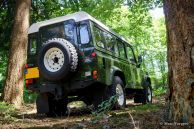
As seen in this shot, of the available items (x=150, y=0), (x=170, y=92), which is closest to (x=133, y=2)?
(x=150, y=0)

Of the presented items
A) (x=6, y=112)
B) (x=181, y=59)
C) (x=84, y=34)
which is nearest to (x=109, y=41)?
(x=84, y=34)

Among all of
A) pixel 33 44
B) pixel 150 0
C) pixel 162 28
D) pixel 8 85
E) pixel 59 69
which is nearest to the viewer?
pixel 59 69

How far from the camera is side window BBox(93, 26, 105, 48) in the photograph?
27.2 feet

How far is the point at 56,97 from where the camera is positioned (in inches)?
319

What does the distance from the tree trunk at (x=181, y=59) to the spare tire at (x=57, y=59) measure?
3.48 m

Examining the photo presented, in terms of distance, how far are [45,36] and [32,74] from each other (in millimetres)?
1011

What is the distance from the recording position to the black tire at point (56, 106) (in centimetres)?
861

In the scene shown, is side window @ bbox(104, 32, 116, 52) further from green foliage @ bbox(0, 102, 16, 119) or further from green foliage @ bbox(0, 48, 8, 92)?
green foliage @ bbox(0, 48, 8, 92)

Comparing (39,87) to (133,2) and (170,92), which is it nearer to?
(170,92)

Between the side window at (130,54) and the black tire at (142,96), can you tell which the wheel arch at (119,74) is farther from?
the black tire at (142,96)

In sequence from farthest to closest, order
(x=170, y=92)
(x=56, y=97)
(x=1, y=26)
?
1. (x=1, y=26)
2. (x=56, y=97)
3. (x=170, y=92)

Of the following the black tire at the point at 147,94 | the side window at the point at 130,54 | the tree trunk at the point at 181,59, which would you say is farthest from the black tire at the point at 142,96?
the tree trunk at the point at 181,59

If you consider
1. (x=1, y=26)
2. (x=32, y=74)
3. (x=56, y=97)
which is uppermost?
(x=1, y=26)

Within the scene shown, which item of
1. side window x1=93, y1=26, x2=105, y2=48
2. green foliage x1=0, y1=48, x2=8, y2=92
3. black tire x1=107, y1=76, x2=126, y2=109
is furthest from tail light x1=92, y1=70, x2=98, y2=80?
green foliage x1=0, y1=48, x2=8, y2=92
